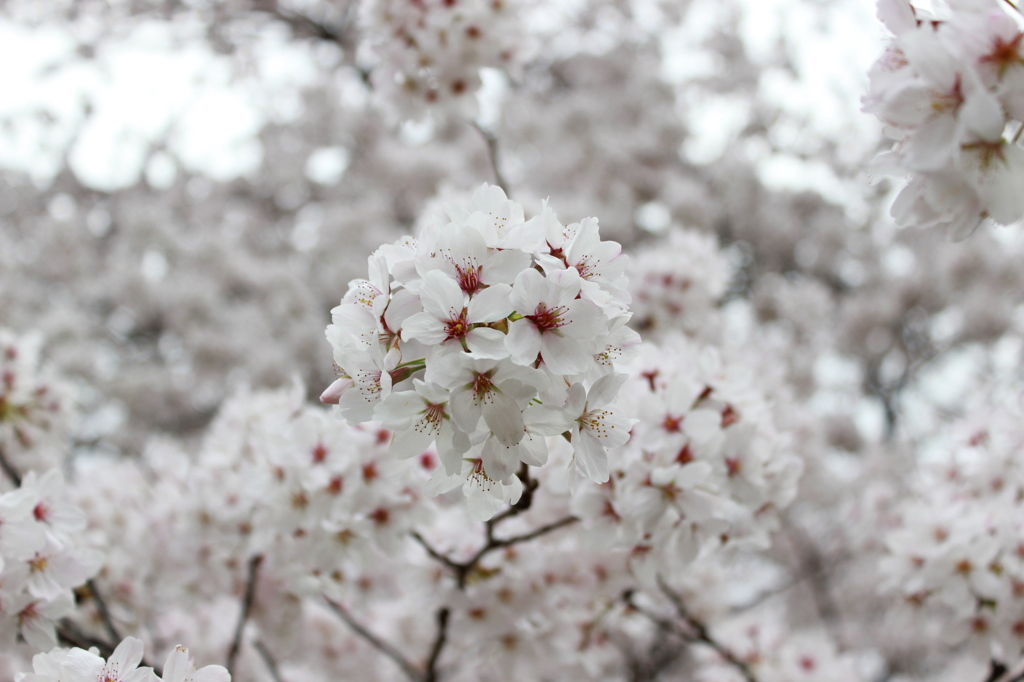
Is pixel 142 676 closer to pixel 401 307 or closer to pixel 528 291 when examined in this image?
pixel 401 307

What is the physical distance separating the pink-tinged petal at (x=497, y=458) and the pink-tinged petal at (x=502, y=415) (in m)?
0.05

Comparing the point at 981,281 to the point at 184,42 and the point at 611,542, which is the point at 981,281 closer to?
the point at 611,542

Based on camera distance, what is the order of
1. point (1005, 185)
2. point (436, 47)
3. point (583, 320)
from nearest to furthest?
point (1005, 185) → point (583, 320) → point (436, 47)

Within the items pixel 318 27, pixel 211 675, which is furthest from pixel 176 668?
pixel 318 27

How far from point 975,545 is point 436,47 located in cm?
249

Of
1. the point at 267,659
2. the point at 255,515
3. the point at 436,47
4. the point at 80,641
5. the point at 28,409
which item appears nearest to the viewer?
the point at 80,641

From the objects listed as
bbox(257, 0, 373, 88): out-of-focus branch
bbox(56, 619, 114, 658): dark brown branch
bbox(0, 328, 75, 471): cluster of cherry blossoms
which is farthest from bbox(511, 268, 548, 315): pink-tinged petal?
bbox(257, 0, 373, 88): out-of-focus branch

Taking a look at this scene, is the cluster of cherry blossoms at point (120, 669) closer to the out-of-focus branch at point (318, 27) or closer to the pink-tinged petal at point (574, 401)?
the pink-tinged petal at point (574, 401)

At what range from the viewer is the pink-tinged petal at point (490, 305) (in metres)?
1.19

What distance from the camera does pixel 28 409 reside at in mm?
2621

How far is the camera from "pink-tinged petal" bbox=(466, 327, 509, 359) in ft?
3.83

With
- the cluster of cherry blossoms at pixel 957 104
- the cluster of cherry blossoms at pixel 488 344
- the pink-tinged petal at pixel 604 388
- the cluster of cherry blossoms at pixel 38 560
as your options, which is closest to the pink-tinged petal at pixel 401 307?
the cluster of cherry blossoms at pixel 488 344

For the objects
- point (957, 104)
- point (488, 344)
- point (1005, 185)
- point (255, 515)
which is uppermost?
point (957, 104)

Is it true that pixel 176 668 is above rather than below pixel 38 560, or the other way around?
above
